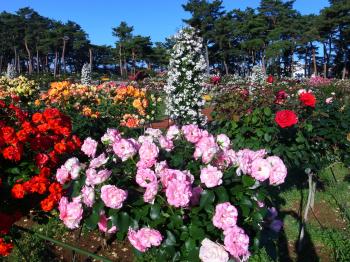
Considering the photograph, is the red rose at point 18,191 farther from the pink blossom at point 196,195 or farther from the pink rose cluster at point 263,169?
Answer: the pink rose cluster at point 263,169

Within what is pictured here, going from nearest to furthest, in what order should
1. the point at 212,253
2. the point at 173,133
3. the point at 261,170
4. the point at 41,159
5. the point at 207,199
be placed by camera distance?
the point at 212,253
the point at 207,199
the point at 261,170
the point at 173,133
the point at 41,159

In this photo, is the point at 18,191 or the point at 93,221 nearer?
the point at 93,221

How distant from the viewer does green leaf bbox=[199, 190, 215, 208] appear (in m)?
1.93

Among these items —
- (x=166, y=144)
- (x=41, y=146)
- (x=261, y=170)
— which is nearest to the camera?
(x=261, y=170)

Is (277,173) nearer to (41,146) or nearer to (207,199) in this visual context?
(207,199)

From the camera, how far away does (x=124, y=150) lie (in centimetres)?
215

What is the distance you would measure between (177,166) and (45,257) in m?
2.87

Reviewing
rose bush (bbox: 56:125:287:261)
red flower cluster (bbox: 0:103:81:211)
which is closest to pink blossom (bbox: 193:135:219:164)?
rose bush (bbox: 56:125:287:261)

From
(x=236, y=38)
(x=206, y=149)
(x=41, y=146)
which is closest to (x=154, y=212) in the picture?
(x=206, y=149)

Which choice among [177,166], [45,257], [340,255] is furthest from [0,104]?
[340,255]

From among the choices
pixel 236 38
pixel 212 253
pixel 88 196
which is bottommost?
pixel 212 253

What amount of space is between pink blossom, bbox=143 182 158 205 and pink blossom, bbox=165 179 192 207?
0.19ft

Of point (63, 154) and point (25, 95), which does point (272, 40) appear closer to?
point (25, 95)

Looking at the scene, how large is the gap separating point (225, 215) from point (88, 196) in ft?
2.09
